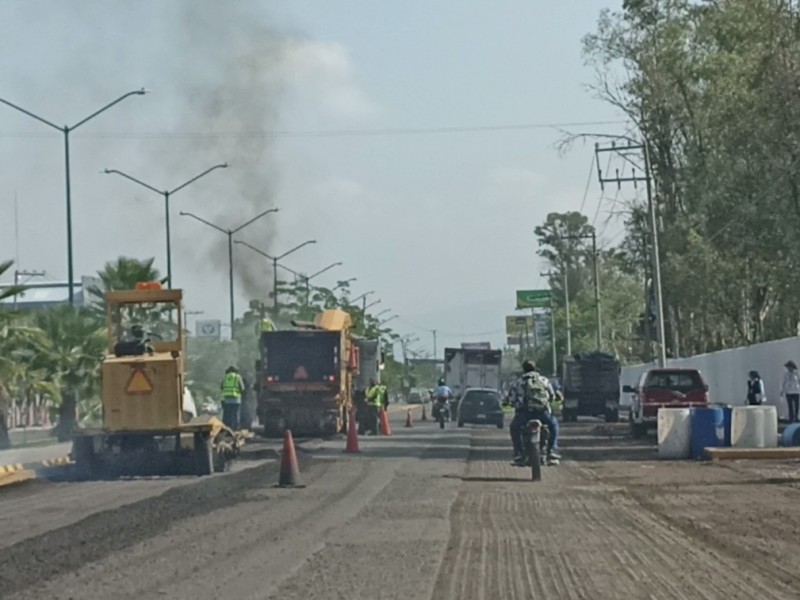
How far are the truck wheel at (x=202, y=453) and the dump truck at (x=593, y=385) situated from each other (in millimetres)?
33134

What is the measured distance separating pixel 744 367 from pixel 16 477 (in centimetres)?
3004

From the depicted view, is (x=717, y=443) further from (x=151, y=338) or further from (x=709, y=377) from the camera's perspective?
(x=709, y=377)

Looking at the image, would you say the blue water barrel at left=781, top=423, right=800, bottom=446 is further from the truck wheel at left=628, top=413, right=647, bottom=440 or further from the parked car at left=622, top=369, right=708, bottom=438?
the truck wheel at left=628, top=413, right=647, bottom=440

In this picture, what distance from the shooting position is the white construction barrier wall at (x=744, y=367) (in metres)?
44.3

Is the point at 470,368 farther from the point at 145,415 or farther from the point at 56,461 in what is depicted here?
the point at 145,415

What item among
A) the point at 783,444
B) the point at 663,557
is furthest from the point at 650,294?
the point at 663,557

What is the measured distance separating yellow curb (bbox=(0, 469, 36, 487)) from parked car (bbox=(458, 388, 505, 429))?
86.6 feet

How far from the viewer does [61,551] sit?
50.0 ft

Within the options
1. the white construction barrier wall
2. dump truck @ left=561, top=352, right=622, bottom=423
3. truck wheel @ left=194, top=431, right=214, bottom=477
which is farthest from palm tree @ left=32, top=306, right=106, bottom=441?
dump truck @ left=561, top=352, right=622, bottom=423

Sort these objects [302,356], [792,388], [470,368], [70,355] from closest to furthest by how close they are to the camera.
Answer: [792,388] → [302,356] → [70,355] → [470,368]

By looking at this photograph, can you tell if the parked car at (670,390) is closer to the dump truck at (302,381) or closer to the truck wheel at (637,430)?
the truck wheel at (637,430)

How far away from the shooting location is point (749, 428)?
29.8m

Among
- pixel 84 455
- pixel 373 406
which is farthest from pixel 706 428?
pixel 373 406

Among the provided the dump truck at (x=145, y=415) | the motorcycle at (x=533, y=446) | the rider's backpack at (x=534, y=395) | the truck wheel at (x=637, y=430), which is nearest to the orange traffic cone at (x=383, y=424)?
the truck wheel at (x=637, y=430)
